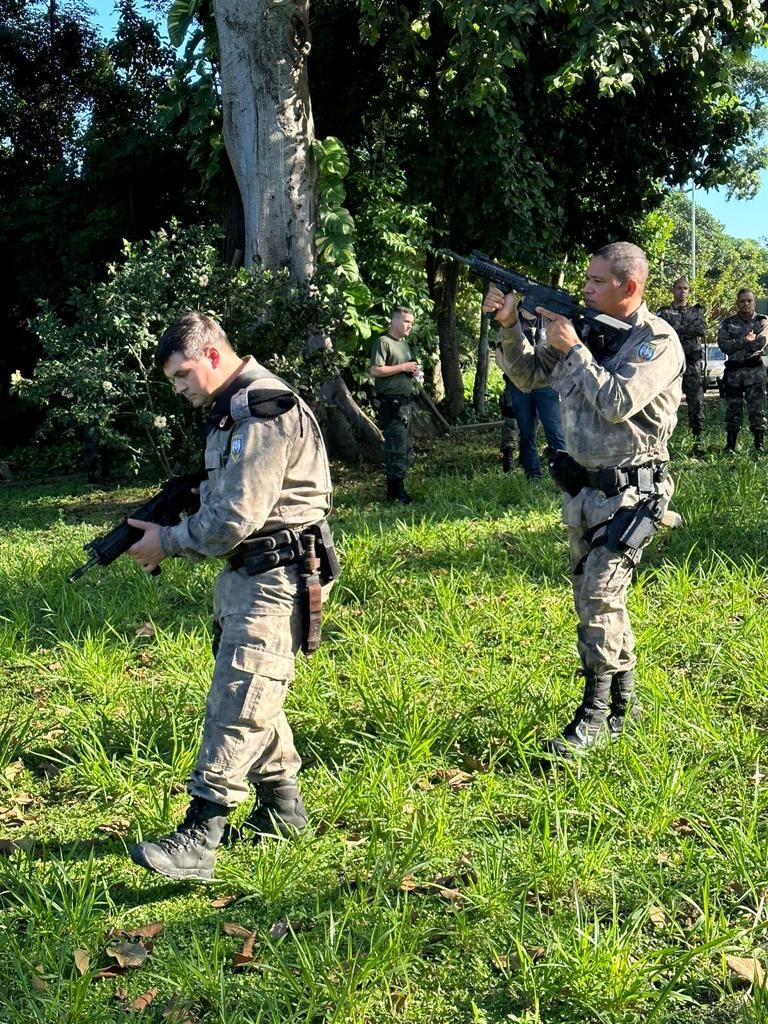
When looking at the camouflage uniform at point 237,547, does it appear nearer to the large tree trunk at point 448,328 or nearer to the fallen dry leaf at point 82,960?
the fallen dry leaf at point 82,960

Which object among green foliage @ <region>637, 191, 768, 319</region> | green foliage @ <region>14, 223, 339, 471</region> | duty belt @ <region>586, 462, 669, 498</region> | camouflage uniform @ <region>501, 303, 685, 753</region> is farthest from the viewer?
green foliage @ <region>637, 191, 768, 319</region>

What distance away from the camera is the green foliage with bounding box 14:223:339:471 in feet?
31.8

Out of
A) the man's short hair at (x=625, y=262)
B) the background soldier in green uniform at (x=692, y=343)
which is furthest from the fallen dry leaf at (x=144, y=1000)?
the background soldier in green uniform at (x=692, y=343)

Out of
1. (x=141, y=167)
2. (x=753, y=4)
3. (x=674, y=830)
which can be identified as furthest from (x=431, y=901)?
(x=141, y=167)

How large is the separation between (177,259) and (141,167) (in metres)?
4.95

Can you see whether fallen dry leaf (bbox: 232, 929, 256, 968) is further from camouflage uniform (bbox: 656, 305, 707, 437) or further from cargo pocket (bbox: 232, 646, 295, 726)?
camouflage uniform (bbox: 656, 305, 707, 437)

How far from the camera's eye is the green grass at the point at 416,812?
106 inches

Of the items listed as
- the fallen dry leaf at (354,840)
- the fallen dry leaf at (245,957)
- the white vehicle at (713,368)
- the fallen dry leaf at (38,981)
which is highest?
the white vehicle at (713,368)

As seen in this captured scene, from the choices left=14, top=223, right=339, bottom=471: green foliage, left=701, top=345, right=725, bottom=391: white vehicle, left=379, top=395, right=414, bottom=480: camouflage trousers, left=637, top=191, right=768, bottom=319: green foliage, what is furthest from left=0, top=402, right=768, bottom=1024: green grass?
left=701, top=345, right=725, bottom=391: white vehicle

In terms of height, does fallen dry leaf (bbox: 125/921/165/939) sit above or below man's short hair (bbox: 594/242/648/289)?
below

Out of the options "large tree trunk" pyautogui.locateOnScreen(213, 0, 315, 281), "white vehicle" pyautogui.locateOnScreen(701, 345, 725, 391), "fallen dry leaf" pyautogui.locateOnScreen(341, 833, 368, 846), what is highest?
"large tree trunk" pyautogui.locateOnScreen(213, 0, 315, 281)

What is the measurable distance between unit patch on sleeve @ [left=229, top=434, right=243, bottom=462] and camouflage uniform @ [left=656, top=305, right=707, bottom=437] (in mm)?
9723

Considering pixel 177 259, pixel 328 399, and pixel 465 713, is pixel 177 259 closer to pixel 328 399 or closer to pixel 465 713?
pixel 328 399

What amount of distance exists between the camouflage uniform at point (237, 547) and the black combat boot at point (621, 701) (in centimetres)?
149
